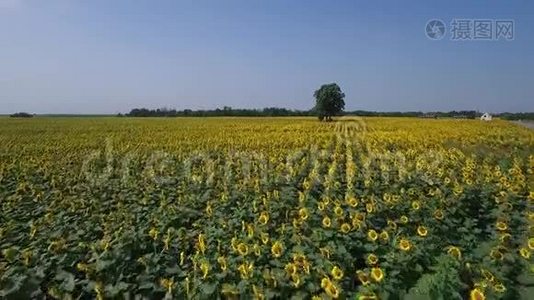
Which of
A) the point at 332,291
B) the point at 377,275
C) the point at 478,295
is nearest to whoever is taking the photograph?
Answer: the point at 478,295

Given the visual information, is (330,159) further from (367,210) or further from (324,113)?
(324,113)

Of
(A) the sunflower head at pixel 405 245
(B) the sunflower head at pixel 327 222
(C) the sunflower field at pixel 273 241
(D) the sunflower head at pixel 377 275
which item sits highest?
(B) the sunflower head at pixel 327 222

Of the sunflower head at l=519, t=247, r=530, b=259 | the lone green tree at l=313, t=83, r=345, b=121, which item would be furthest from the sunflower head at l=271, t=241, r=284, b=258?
the lone green tree at l=313, t=83, r=345, b=121

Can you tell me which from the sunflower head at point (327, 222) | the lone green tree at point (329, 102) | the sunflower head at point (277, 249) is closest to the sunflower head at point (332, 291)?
the sunflower head at point (277, 249)

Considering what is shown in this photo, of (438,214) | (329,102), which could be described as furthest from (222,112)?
(438,214)

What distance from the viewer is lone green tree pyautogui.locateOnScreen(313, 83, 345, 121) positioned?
165ft

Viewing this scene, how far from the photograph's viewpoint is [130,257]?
382 cm

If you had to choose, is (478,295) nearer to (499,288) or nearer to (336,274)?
(499,288)

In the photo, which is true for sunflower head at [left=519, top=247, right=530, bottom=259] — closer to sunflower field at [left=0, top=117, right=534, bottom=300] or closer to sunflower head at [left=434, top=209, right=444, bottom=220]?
sunflower field at [left=0, top=117, right=534, bottom=300]

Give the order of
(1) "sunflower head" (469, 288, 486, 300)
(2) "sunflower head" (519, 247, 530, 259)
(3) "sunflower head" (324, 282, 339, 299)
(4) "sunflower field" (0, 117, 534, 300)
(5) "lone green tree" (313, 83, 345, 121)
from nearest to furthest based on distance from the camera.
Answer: (1) "sunflower head" (469, 288, 486, 300) < (3) "sunflower head" (324, 282, 339, 299) < (4) "sunflower field" (0, 117, 534, 300) < (2) "sunflower head" (519, 247, 530, 259) < (5) "lone green tree" (313, 83, 345, 121)

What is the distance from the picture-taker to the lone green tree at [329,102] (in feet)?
165

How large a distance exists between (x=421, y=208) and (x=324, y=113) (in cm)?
4564

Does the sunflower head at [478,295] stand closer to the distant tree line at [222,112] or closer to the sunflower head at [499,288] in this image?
the sunflower head at [499,288]

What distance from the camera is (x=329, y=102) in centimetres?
5041
